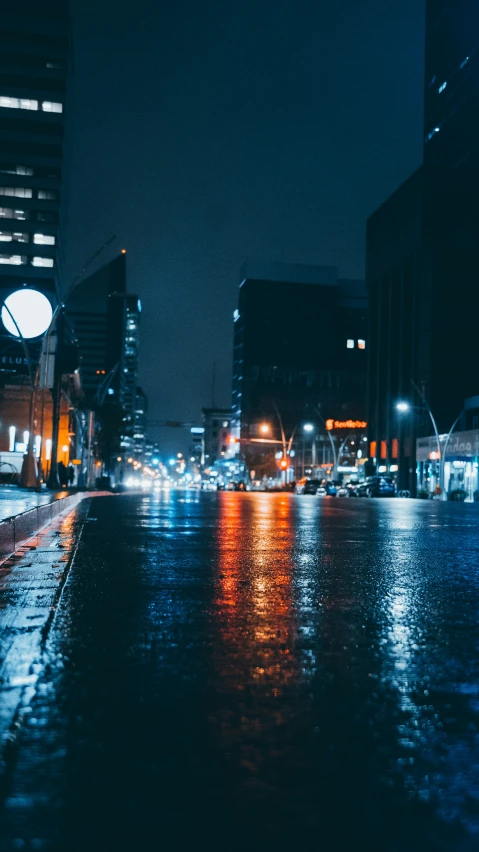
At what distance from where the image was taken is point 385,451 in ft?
372

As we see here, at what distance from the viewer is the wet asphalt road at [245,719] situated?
7.75 ft

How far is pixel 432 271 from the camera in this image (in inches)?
3917

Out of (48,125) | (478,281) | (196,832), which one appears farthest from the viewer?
(48,125)

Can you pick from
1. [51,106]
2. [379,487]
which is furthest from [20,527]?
[51,106]

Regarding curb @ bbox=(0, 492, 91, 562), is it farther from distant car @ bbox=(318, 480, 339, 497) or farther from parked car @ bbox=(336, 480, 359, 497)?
distant car @ bbox=(318, 480, 339, 497)

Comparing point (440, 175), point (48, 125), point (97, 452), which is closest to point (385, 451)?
point (440, 175)

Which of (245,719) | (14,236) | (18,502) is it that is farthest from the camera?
(14,236)

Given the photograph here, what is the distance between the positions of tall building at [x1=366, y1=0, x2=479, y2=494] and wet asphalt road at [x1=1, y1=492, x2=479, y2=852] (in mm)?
91175

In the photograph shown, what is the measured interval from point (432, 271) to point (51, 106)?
5606 cm

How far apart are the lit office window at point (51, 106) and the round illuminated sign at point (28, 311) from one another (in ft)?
294

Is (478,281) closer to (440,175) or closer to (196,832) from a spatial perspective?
(440,175)

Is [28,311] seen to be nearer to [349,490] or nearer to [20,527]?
[20,527]

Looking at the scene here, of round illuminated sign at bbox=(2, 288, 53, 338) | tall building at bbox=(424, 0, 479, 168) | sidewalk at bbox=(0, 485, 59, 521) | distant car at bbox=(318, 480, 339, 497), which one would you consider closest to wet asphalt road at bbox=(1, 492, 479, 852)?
sidewalk at bbox=(0, 485, 59, 521)

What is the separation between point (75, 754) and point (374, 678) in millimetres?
1725
